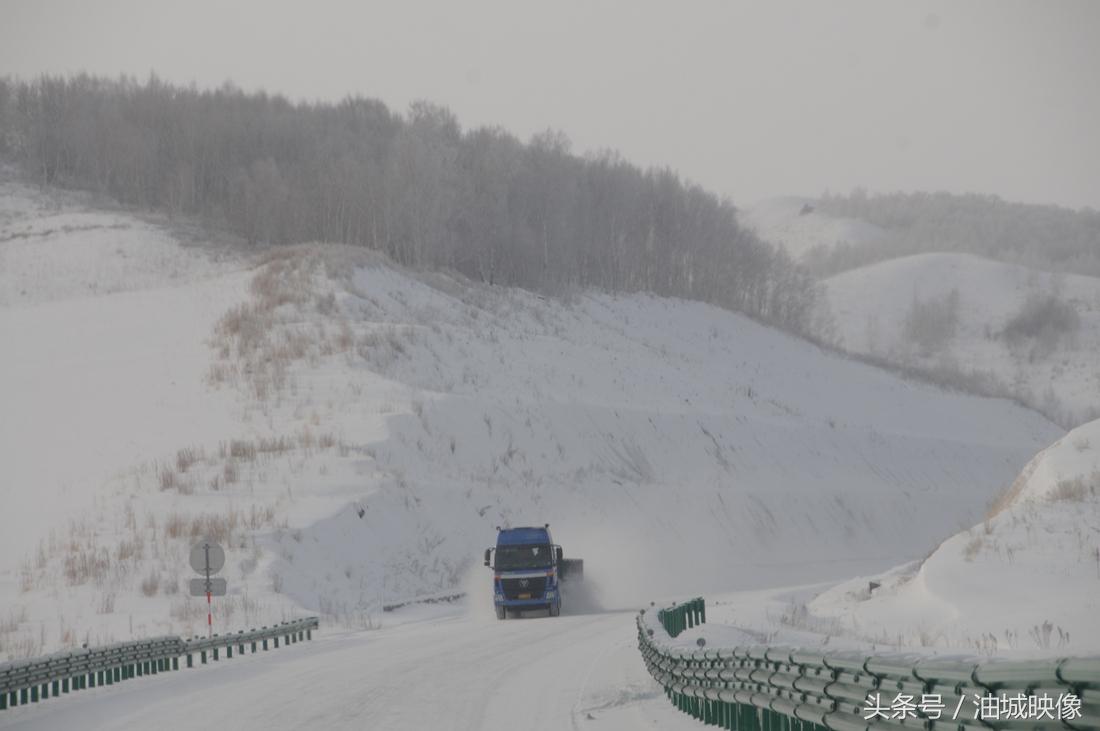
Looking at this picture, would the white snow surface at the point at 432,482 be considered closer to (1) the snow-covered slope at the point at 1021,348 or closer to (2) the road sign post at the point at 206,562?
(2) the road sign post at the point at 206,562

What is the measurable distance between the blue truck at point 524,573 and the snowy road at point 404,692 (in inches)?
290

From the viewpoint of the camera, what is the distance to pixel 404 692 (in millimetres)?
18422

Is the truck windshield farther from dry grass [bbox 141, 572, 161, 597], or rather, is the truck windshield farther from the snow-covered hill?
dry grass [bbox 141, 572, 161, 597]

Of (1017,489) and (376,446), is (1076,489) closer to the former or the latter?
(1017,489)

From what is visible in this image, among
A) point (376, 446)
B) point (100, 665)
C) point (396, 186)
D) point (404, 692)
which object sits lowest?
point (100, 665)

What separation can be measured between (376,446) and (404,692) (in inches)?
1417

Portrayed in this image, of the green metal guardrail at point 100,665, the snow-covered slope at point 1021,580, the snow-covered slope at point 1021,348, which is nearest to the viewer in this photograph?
the green metal guardrail at point 100,665

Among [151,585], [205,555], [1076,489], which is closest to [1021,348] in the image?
[151,585]

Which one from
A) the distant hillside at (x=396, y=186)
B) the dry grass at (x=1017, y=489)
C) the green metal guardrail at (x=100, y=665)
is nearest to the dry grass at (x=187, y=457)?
the green metal guardrail at (x=100, y=665)

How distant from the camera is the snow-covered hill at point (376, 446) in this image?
1676 inches

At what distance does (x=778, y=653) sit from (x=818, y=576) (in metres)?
48.9

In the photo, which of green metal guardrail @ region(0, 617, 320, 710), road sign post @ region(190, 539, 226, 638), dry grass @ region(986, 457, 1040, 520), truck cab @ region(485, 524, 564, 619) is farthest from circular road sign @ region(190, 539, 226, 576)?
dry grass @ region(986, 457, 1040, 520)

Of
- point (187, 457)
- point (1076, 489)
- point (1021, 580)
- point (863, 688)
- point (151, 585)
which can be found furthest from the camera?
point (187, 457)

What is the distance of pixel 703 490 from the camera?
66.6 metres
